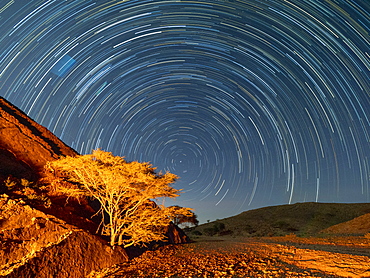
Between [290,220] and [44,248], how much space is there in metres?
73.3

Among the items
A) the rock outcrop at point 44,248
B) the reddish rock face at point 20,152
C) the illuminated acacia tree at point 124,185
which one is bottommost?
the rock outcrop at point 44,248

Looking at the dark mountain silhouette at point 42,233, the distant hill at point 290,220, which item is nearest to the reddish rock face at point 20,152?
the dark mountain silhouette at point 42,233

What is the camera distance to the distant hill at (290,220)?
59.1 metres

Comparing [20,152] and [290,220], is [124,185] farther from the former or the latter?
[290,220]

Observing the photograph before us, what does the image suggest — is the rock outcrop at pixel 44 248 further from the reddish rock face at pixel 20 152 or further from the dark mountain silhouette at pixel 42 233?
the reddish rock face at pixel 20 152

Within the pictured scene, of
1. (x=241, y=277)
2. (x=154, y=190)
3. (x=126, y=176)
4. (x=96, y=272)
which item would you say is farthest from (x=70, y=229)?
(x=241, y=277)

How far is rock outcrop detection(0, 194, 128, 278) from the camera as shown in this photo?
9.70m

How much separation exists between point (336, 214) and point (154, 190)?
260 ft

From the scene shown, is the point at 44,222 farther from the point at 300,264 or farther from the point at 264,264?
the point at 300,264

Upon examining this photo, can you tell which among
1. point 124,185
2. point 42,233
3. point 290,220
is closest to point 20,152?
point 42,233

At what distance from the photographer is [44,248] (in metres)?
10.5

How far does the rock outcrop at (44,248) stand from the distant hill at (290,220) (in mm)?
47040

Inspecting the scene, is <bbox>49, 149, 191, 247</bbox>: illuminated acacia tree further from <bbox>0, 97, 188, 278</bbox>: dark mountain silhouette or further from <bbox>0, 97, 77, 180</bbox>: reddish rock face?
<bbox>0, 97, 77, 180</bbox>: reddish rock face

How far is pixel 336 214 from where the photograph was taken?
233ft
